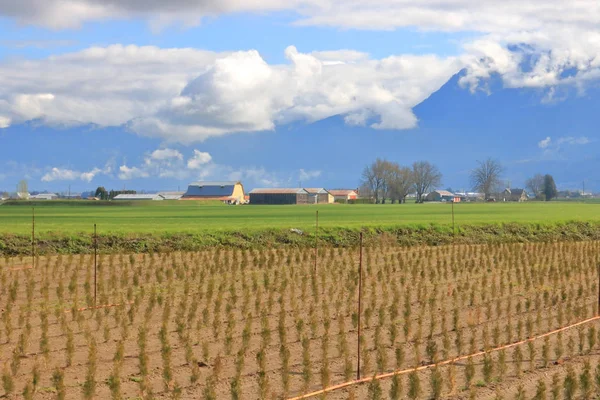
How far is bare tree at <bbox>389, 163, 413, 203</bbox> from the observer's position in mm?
145375

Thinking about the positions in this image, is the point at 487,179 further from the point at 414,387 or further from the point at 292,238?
the point at 414,387

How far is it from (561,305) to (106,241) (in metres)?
18.6

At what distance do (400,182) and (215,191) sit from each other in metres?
34.4

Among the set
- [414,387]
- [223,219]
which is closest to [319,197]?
[223,219]

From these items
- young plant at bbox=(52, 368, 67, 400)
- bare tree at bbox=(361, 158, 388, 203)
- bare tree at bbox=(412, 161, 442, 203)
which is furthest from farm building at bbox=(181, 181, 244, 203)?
young plant at bbox=(52, 368, 67, 400)

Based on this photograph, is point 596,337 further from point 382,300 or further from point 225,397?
point 225,397

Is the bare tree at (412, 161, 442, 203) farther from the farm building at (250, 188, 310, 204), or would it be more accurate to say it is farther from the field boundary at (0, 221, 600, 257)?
the field boundary at (0, 221, 600, 257)

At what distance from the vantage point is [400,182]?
148 meters

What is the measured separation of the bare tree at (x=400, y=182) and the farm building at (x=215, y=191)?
91.7ft

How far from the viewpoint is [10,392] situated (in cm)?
1048

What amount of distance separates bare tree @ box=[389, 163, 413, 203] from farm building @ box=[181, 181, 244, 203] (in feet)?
91.7

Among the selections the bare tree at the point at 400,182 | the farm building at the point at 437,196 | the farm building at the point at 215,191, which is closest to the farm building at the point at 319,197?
the bare tree at the point at 400,182

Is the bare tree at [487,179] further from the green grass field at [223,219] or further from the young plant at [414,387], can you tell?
the young plant at [414,387]

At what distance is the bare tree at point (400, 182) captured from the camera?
14538cm
